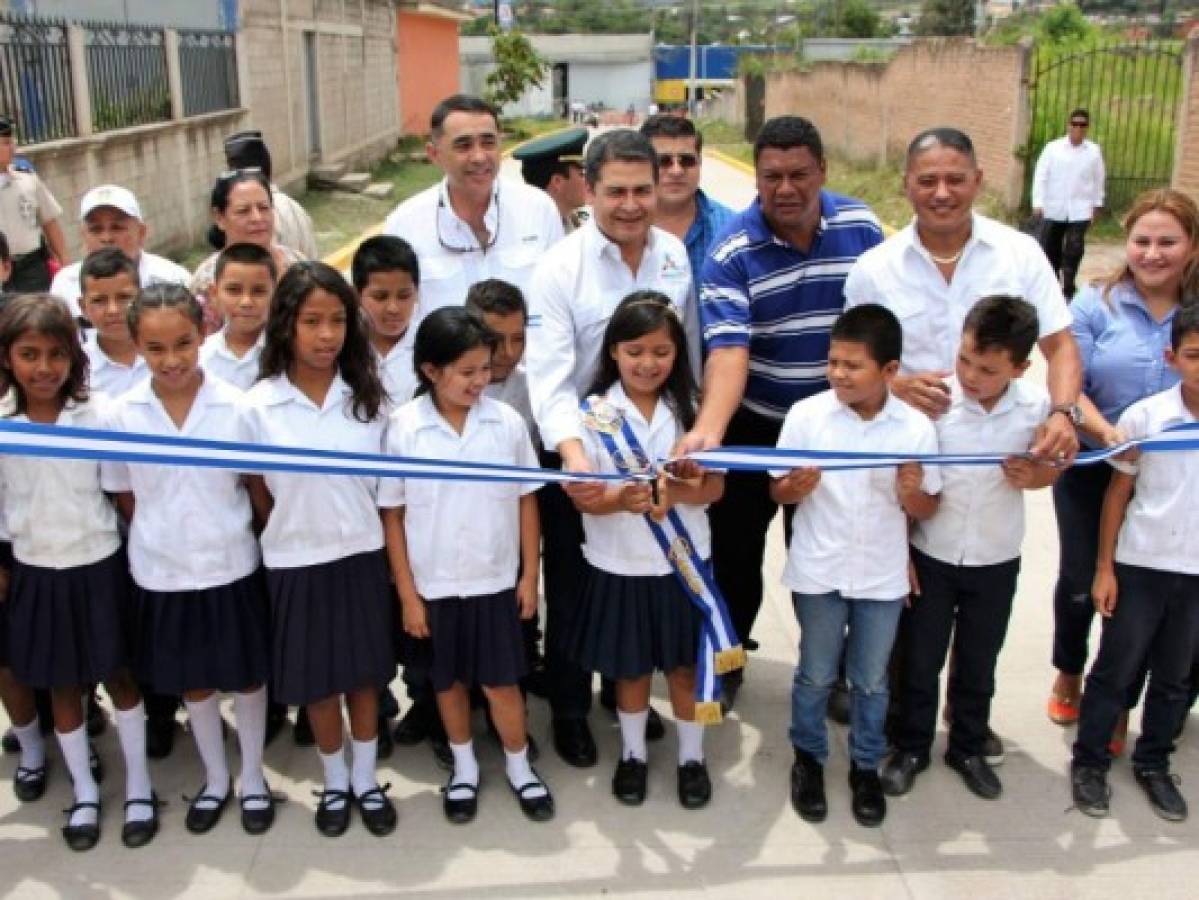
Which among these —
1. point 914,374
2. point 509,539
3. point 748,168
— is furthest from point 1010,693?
point 748,168

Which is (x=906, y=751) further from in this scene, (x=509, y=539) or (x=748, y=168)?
(x=748, y=168)

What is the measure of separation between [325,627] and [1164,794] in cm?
244

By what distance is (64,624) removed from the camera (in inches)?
121

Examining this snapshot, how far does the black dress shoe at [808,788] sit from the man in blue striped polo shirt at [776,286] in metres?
0.99

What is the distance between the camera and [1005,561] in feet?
10.7

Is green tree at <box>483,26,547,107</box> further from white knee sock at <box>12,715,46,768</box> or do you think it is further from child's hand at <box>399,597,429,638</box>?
child's hand at <box>399,597,429,638</box>

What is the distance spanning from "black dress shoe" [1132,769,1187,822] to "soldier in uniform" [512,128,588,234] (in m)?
3.38

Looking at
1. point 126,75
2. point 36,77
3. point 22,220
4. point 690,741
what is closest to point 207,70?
point 126,75

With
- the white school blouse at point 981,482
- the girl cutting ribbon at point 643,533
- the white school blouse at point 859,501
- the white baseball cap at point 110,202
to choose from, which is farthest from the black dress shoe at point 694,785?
the white baseball cap at point 110,202

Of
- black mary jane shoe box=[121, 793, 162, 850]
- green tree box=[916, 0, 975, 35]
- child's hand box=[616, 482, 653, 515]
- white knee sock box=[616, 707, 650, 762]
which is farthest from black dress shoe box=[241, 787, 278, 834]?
green tree box=[916, 0, 975, 35]

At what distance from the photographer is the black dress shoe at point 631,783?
3344 mm

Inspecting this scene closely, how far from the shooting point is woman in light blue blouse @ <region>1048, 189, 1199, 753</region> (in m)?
3.25

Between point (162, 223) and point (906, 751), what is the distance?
11.0 metres

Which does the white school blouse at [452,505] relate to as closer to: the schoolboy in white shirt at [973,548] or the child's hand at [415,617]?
the child's hand at [415,617]
